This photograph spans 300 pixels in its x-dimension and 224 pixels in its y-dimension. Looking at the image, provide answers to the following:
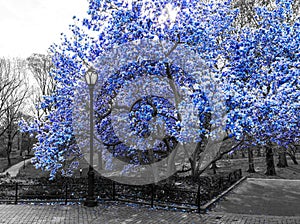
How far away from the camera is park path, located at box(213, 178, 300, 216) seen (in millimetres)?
12109

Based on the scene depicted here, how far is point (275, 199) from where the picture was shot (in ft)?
48.6

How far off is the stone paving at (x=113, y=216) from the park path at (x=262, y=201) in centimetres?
111

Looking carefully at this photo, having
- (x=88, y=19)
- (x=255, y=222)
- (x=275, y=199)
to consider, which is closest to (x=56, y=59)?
(x=88, y=19)

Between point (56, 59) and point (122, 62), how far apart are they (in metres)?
4.02

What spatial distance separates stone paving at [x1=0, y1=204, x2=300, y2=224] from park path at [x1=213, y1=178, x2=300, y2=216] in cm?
111

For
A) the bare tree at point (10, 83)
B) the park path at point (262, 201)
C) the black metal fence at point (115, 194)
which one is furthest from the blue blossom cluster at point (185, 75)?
the bare tree at point (10, 83)

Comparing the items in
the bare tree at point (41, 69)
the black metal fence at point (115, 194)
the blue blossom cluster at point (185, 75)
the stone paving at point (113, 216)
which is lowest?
the stone paving at point (113, 216)

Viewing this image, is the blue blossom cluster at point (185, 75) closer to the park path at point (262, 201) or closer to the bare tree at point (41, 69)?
the park path at point (262, 201)

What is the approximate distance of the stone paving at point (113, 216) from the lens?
10.3 m

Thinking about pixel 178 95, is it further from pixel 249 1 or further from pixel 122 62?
pixel 249 1

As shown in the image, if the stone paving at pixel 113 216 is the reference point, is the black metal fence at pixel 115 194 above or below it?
above

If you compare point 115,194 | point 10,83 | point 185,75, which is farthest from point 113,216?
point 10,83

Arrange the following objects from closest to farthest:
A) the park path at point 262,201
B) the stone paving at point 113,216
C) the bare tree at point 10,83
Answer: the stone paving at point 113,216, the park path at point 262,201, the bare tree at point 10,83

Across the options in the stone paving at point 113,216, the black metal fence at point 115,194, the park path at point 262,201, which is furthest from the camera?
the black metal fence at point 115,194
